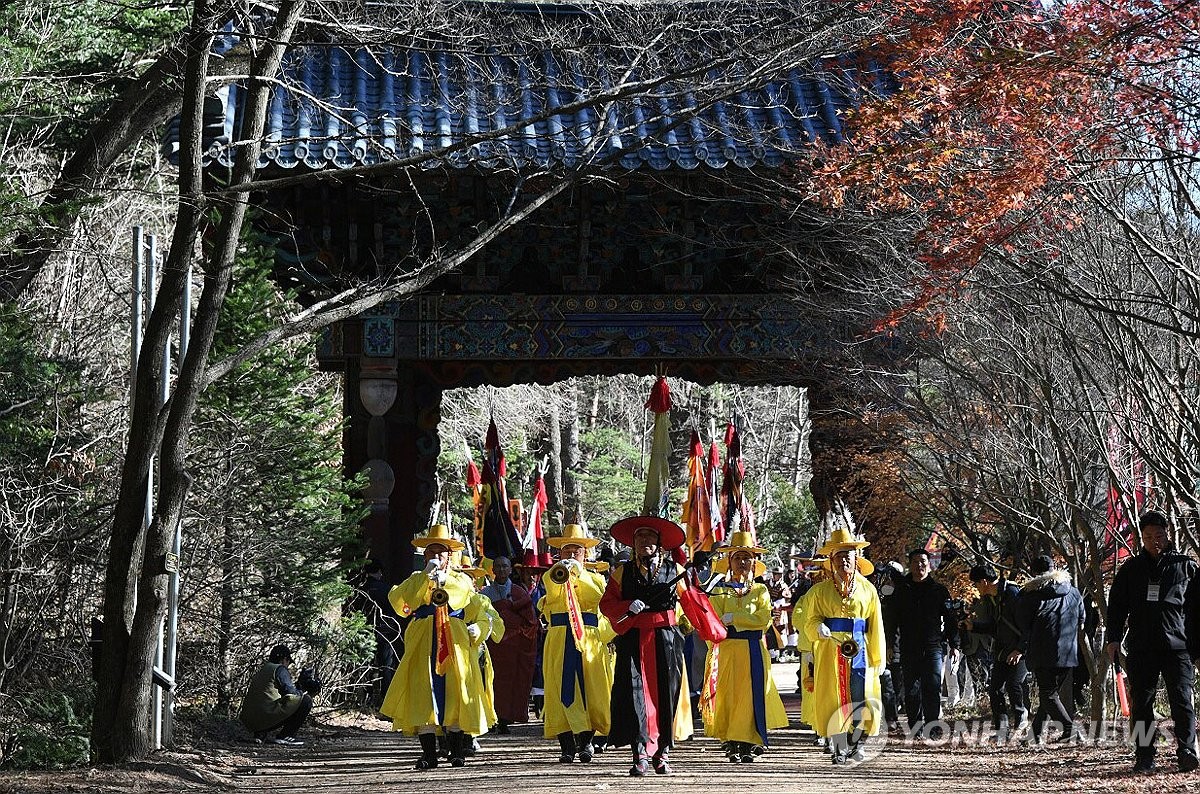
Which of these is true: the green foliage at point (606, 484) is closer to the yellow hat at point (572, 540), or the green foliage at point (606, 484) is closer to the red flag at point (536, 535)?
the red flag at point (536, 535)

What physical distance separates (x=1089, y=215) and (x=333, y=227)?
7.86m

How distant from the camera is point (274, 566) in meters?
15.2

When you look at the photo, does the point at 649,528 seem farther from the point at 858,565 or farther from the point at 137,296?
the point at 137,296

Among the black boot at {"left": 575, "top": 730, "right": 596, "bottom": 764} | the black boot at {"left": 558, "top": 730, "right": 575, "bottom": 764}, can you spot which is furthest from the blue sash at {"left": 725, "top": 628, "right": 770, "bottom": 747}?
the black boot at {"left": 558, "top": 730, "right": 575, "bottom": 764}

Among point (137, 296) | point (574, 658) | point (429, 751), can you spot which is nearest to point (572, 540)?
point (574, 658)

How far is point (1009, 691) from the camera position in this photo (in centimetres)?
1427

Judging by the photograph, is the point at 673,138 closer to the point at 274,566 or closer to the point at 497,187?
the point at 497,187

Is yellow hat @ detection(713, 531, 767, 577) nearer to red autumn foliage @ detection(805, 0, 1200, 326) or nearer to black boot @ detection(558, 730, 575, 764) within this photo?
black boot @ detection(558, 730, 575, 764)

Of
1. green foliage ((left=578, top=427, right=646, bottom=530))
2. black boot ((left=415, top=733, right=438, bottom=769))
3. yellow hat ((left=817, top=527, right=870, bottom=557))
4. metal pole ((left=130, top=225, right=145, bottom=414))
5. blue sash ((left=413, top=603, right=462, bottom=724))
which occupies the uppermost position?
green foliage ((left=578, top=427, right=646, bottom=530))

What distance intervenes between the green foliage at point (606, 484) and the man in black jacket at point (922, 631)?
26504mm

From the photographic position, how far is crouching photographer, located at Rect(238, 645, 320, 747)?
14070mm

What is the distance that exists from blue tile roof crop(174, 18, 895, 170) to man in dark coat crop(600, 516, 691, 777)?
12.8ft

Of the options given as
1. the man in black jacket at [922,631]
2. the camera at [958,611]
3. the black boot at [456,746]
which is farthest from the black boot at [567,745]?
the camera at [958,611]

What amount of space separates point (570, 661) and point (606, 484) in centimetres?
2906
